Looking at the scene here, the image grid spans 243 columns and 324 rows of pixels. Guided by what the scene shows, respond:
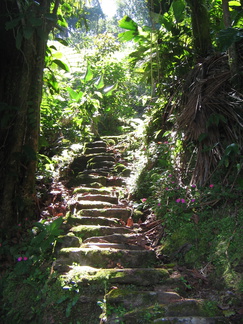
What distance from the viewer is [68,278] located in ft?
8.68

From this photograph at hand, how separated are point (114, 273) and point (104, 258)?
34 centimetres

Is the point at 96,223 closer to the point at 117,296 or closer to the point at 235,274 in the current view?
the point at 117,296

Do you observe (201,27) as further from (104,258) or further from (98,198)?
(104,258)

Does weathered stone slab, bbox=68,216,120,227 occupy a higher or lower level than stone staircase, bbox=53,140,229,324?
higher

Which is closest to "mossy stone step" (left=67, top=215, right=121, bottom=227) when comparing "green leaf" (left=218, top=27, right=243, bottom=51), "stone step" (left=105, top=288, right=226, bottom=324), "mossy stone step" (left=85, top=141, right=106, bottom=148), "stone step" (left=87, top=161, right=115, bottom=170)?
"stone step" (left=105, top=288, right=226, bottom=324)

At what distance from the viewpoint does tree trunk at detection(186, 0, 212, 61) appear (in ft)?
16.8

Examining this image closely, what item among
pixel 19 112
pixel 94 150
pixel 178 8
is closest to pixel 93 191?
pixel 19 112

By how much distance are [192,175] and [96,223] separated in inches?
57.7

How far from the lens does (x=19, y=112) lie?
396 cm

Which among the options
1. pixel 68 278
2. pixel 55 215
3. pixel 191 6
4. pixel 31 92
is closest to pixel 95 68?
pixel 191 6

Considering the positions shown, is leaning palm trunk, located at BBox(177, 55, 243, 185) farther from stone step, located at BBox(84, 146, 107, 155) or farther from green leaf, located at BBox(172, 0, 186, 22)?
stone step, located at BBox(84, 146, 107, 155)

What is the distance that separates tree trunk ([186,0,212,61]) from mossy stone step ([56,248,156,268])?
364 centimetres

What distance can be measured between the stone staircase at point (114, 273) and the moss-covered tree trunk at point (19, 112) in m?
0.73

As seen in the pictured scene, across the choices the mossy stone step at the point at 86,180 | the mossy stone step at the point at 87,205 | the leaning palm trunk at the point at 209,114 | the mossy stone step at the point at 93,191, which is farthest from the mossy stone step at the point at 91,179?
the leaning palm trunk at the point at 209,114
